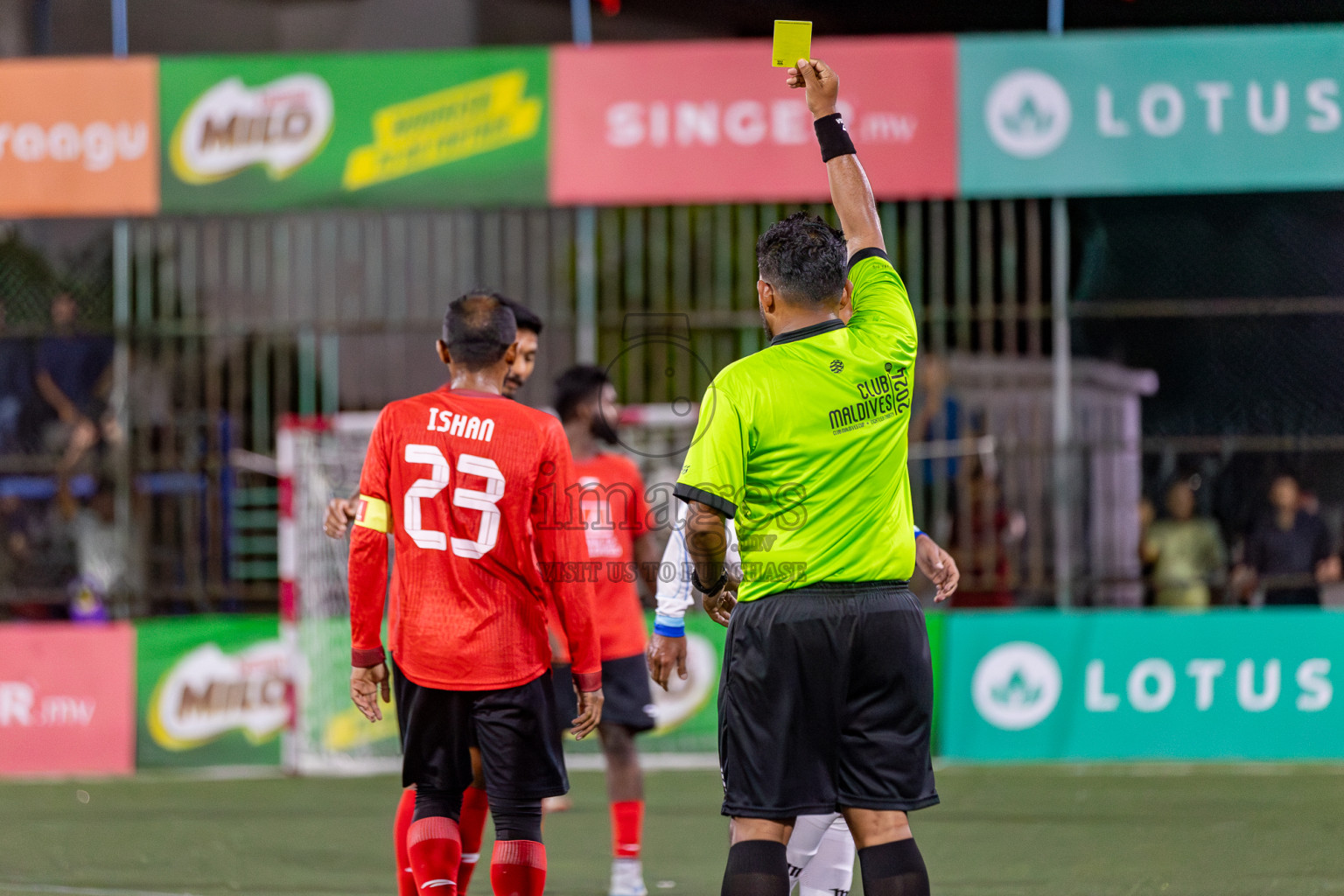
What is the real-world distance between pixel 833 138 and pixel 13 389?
28.9 feet

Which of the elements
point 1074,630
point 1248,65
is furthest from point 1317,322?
point 1074,630

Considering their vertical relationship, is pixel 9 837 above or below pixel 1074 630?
below

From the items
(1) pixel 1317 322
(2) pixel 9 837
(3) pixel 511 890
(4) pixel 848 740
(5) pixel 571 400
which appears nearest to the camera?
(4) pixel 848 740

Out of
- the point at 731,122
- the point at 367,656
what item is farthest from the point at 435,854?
the point at 731,122

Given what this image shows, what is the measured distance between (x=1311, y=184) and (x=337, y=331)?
21.3 ft

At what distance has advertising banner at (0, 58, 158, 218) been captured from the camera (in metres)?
11.0

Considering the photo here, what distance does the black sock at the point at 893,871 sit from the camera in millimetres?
3928

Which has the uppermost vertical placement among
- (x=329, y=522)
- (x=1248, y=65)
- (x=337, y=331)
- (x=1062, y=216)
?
(x=1248, y=65)

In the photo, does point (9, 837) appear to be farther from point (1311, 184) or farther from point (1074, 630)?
point (1311, 184)

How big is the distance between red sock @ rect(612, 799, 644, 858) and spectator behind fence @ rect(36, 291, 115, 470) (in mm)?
6408

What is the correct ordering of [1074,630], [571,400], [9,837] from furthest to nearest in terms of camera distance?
1. [1074,630]
2. [9,837]
3. [571,400]

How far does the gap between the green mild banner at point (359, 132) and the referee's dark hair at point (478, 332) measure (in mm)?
6095

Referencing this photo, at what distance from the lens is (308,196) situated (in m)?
11.0

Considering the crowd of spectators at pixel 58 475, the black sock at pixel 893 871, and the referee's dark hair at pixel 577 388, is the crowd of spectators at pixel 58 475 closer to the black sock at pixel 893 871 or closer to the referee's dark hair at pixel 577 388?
the referee's dark hair at pixel 577 388
